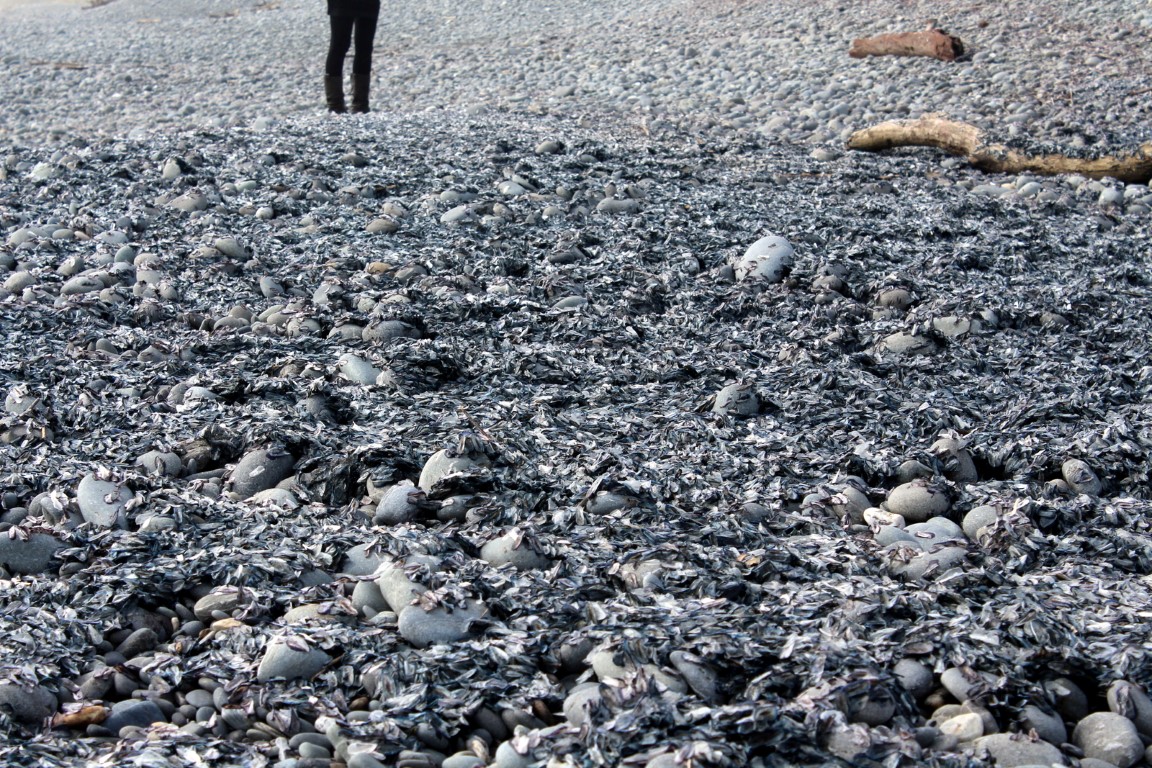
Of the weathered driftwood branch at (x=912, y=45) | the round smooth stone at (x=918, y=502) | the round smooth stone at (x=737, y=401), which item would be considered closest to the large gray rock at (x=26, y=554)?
the round smooth stone at (x=737, y=401)

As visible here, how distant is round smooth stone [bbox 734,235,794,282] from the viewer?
388 centimetres

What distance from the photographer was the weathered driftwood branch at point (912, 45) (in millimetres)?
9016

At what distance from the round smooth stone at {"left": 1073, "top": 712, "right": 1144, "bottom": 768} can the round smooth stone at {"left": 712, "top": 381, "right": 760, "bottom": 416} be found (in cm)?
134

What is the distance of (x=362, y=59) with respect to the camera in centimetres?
755

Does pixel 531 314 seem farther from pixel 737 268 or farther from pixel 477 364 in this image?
pixel 737 268

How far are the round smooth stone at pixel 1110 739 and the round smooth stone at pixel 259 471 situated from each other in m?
1.91

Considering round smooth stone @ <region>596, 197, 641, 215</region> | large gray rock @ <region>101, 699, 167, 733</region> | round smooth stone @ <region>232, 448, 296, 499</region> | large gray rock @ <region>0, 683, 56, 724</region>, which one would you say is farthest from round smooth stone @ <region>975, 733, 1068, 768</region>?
round smooth stone @ <region>596, 197, 641, 215</region>

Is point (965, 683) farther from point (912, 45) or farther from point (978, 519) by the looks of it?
point (912, 45)

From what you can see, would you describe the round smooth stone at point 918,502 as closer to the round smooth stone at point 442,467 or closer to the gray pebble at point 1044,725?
the gray pebble at point 1044,725

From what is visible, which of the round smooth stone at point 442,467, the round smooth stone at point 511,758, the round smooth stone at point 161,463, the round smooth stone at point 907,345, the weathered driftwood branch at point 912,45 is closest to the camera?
the round smooth stone at point 511,758

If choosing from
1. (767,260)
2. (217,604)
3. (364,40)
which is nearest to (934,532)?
(217,604)

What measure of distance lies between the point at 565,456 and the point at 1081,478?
133 cm

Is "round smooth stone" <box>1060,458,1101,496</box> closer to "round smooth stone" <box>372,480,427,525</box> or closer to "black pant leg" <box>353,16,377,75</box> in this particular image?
"round smooth stone" <box>372,480,427,525</box>

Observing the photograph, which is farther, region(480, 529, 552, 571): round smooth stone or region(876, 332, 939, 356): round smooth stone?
region(876, 332, 939, 356): round smooth stone
